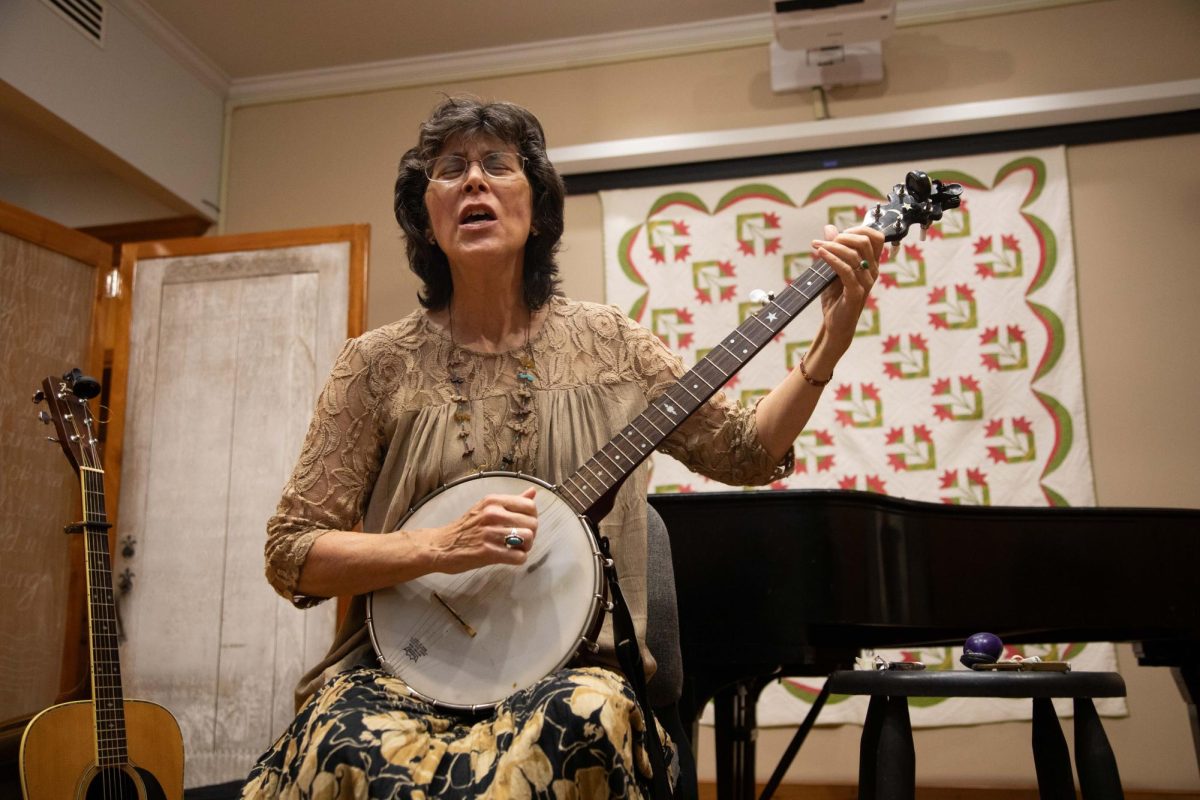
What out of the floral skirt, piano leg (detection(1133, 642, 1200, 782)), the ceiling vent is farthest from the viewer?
the ceiling vent

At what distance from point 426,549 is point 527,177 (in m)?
0.72

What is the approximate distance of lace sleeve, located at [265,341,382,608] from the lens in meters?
1.61

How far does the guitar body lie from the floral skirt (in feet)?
3.20

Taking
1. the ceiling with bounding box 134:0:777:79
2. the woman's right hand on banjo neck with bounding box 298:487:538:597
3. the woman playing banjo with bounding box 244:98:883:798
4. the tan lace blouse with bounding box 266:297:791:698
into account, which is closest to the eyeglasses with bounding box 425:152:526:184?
the woman playing banjo with bounding box 244:98:883:798

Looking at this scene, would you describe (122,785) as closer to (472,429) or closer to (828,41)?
(472,429)

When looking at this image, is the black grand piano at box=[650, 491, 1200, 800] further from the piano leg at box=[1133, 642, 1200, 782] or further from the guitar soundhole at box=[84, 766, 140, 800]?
the guitar soundhole at box=[84, 766, 140, 800]

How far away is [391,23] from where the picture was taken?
4.31m

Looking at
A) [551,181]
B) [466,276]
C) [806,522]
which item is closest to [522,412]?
[466,276]

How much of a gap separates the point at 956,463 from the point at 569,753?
9.70 ft

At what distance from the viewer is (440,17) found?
428 cm

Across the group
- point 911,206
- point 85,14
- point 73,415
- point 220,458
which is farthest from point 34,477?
point 911,206

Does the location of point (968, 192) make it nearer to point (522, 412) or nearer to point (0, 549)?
point (522, 412)

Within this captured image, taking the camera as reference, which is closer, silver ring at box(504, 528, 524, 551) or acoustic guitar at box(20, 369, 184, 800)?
silver ring at box(504, 528, 524, 551)

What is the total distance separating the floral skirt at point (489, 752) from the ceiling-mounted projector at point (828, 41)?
10.3ft
